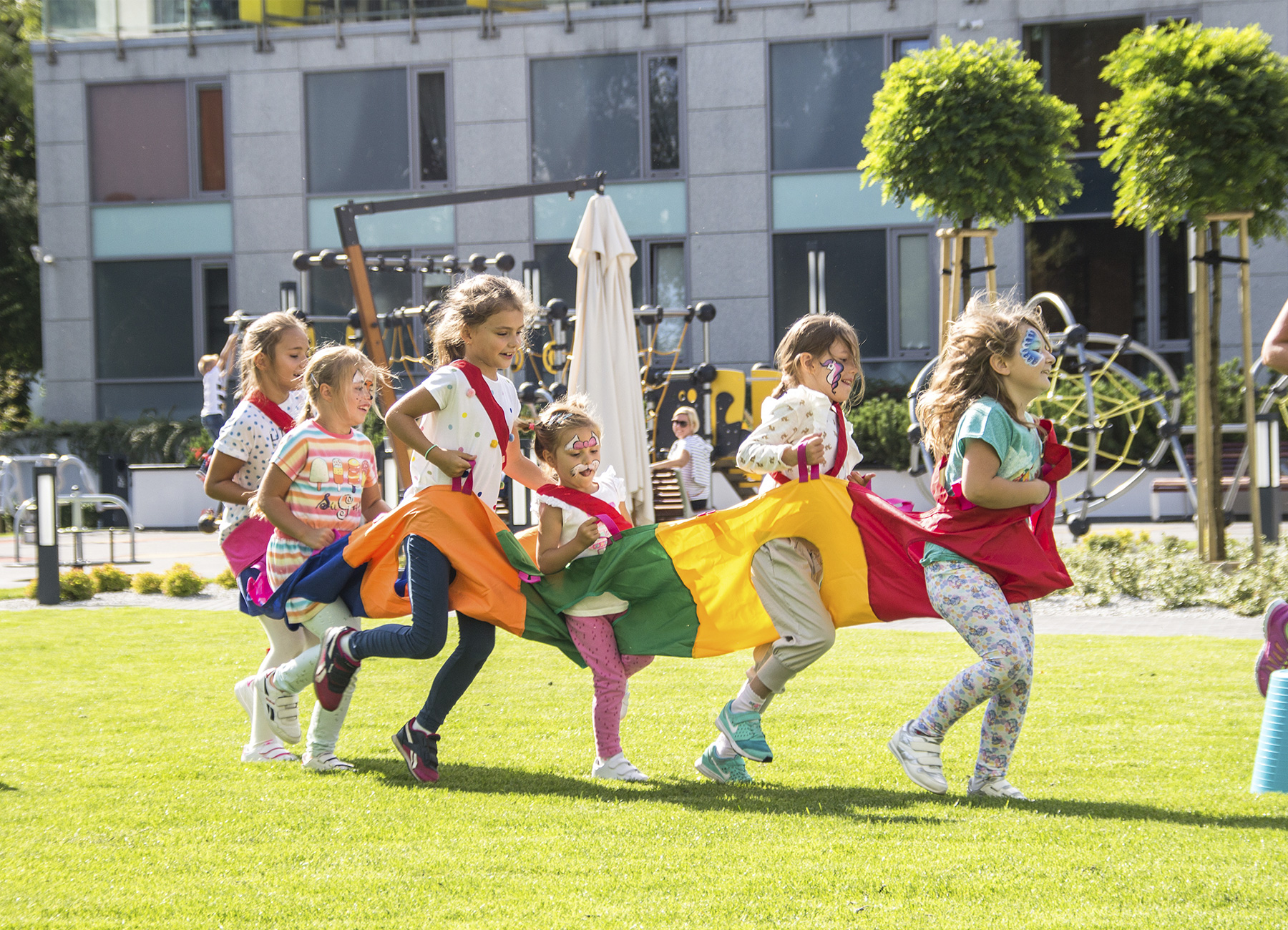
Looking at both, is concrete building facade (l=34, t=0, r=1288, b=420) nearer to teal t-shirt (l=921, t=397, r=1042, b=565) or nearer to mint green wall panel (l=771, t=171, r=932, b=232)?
mint green wall panel (l=771, t=171, r=932, b=232)

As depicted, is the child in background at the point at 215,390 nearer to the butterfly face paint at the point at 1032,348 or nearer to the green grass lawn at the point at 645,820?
the green grass lawn at the point at 645,820

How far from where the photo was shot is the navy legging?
4.74 metres

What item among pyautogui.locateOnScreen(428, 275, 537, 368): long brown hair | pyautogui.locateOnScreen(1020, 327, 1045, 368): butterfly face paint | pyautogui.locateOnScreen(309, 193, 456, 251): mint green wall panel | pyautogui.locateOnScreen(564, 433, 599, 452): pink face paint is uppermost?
pyautogui.locateOnScreen(309, 193, 456, 251): mint green wall panel

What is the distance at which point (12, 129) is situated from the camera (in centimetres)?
3388

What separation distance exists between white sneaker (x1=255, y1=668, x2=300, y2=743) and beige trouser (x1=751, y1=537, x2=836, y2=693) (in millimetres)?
1878

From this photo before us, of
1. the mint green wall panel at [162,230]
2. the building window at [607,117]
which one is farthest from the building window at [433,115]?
the mint green wall panel at [162,230]

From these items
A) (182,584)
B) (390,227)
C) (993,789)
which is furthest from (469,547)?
(390,227)

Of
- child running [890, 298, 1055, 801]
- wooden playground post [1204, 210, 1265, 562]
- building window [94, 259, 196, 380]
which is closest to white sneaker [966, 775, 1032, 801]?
child running [890, 298, 1055, 801]

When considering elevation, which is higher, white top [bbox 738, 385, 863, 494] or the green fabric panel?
white top [bbox 738, 385, 863, 494]

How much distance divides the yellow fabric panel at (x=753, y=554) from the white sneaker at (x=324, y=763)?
4.78 ft

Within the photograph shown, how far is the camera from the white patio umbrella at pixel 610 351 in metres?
11.5

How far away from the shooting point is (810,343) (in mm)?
4816

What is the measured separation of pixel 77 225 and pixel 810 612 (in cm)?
2255

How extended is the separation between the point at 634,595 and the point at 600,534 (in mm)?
333
